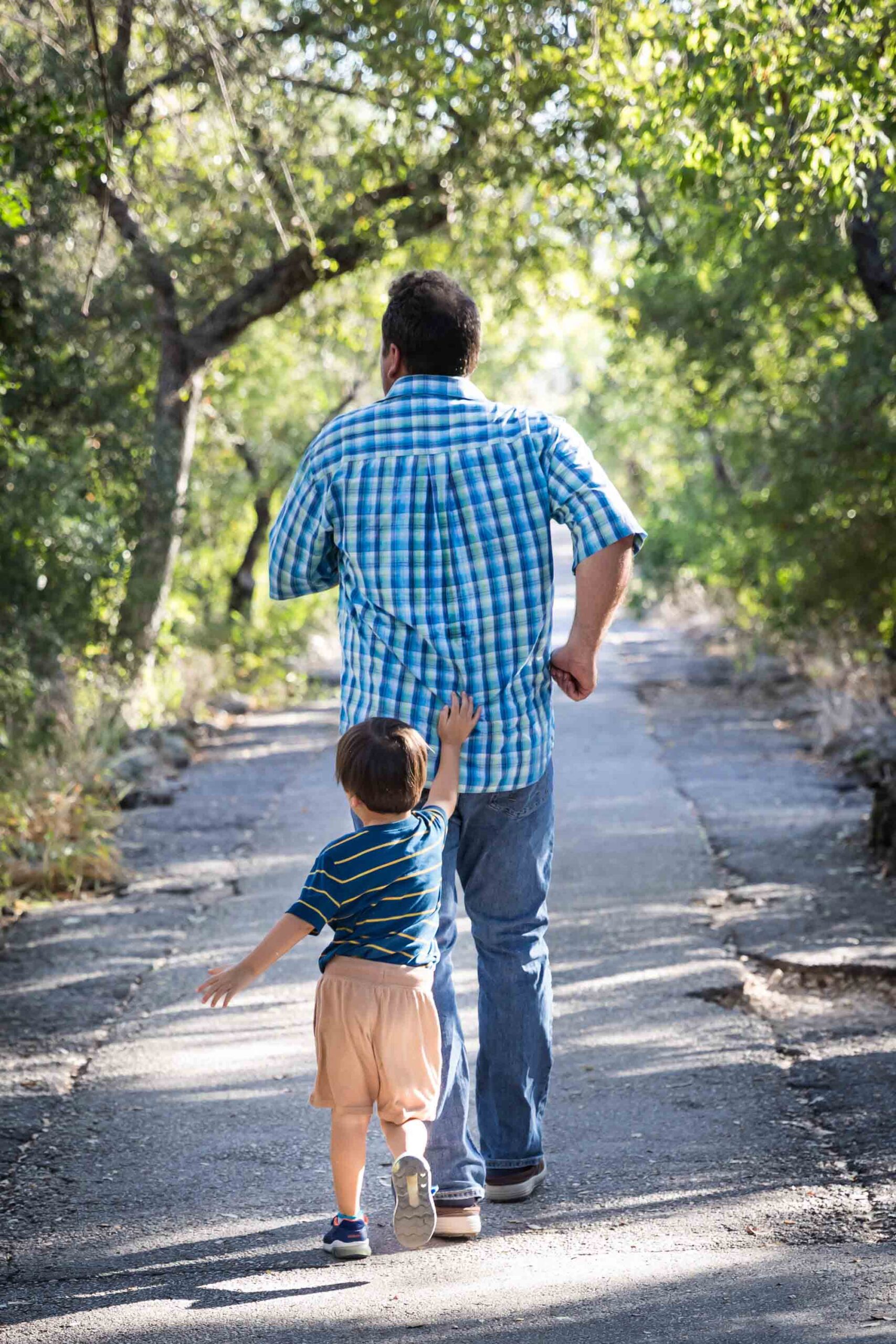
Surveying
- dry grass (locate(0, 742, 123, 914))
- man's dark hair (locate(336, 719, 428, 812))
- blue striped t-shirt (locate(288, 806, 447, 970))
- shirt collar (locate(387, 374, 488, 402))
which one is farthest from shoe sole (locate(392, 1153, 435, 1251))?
dry grass (locate(0, 742, 123, 914))

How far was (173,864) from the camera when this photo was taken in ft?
27.2

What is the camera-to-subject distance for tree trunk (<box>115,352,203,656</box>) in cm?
1248

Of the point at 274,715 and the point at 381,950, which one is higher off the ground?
Result: the point at 274,715

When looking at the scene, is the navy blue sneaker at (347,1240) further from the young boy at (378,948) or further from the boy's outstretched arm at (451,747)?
the boy's outstretched arm at (451,747)

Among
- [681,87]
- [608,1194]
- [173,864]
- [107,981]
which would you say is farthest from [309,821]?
[608,1194]

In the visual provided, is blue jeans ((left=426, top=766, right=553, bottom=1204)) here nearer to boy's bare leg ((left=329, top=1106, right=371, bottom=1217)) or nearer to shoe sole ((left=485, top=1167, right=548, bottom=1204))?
shoe sole ((left=485, top=1167, right=548, bottom=1204))

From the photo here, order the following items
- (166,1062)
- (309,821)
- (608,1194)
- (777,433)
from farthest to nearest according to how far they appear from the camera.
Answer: (777,433), (309,821), (166,1062), (608,1194)

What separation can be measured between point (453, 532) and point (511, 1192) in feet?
5.56

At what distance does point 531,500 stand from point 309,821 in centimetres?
624

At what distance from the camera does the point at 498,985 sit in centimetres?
372

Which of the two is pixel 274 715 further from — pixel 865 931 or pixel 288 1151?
pixel 288 1151

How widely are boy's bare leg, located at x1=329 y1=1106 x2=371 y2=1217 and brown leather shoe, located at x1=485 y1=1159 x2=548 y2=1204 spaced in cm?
52

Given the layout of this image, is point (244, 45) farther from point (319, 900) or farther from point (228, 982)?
point (228, 982)

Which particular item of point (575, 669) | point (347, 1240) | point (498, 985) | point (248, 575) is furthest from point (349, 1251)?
point (248, 575)
